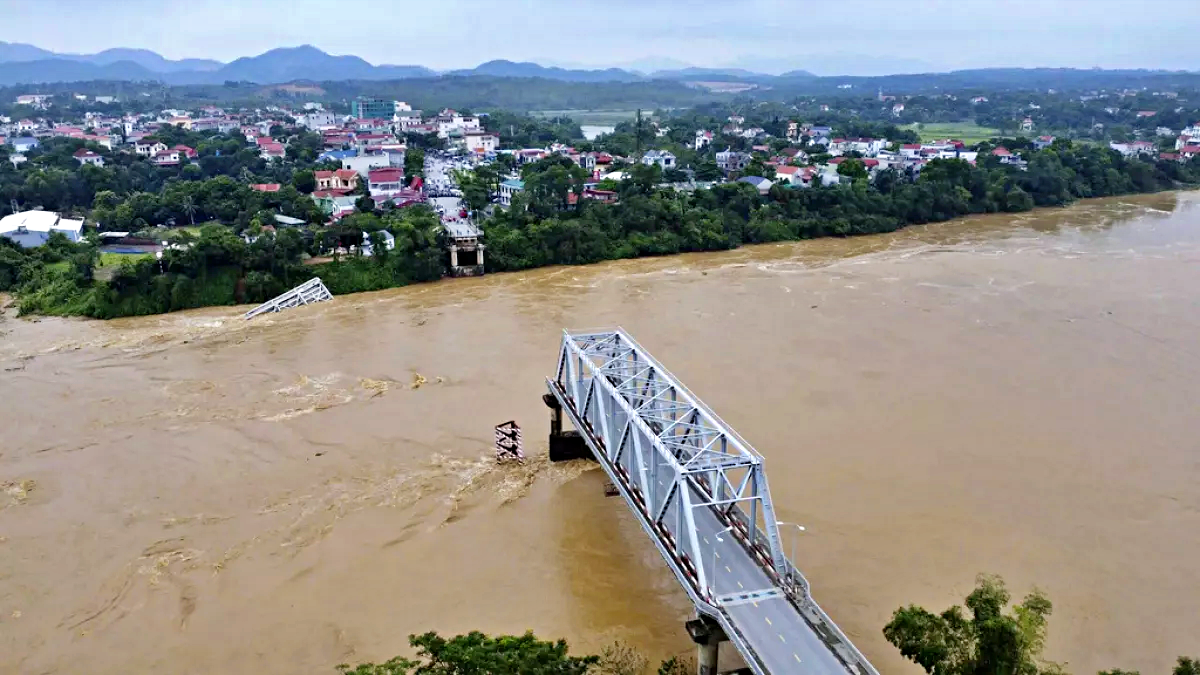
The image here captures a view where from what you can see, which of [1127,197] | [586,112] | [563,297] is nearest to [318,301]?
[563,297]

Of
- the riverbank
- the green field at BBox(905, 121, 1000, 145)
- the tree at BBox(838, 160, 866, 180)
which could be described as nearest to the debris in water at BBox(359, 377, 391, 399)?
the riverbank

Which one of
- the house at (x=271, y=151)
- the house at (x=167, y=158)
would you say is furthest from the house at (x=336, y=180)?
the house at (x=167, y=158)

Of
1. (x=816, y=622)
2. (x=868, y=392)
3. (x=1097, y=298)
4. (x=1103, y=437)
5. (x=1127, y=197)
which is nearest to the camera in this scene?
(x=816, y=622)

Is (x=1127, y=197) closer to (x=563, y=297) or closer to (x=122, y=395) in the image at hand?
(x=563, y=297)

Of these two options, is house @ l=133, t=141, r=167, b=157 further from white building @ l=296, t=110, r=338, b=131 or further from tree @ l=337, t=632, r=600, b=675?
tree @ l=337, t=632, r=600, b=675

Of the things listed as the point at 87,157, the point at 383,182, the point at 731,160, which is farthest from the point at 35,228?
the point at 731,160
